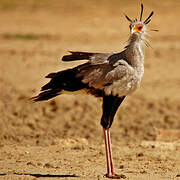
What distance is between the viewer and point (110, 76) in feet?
18.0

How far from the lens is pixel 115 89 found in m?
5.48

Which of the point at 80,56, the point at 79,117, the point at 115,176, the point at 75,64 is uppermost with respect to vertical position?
the point at 75,64

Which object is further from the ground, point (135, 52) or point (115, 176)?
point (135, 52)

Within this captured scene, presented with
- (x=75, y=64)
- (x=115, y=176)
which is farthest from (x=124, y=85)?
(x=75, y=64)

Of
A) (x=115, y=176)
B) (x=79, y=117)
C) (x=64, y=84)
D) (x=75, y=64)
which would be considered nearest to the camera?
(x=115, y=176)

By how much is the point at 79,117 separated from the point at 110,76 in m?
4.97

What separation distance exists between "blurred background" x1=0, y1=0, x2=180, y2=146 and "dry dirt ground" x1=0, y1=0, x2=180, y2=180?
24 mm

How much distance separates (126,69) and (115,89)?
0.92 feet

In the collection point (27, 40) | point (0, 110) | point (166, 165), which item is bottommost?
point (166, 165)

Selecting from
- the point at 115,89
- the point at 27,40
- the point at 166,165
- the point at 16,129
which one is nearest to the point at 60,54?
the point at 27,40

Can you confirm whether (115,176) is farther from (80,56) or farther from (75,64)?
(75,64)

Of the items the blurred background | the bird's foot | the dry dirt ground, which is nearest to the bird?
the bird's foot

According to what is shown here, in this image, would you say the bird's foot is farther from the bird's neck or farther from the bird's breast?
the bird's neck

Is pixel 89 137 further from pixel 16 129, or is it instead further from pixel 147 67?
pixel 147 67
